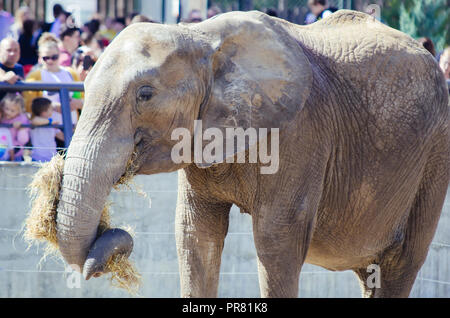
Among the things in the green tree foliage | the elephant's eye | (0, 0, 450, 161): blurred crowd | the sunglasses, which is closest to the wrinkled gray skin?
the elephant's eye

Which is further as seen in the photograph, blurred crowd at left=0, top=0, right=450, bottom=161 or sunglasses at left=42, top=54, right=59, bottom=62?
sunglasses at left=42, top=54, right=59, bottom=62

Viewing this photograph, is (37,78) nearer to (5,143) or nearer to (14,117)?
(14,117)

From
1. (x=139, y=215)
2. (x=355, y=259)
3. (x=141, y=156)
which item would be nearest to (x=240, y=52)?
(x=141, y=156)

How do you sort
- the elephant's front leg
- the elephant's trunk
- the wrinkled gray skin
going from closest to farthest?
the elephant's trunk
the wrinkled gray skin
the elephant's front leg

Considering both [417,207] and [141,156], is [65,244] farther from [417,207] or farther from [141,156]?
[417,207]

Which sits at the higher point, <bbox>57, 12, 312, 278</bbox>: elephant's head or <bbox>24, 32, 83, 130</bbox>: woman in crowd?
<bbox>57, 12, 312, 278</bbox>: elephant's head

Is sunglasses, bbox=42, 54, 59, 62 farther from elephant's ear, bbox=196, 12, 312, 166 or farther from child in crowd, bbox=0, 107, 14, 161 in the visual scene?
elephant's ear, bbox=196, 12, 312, 166

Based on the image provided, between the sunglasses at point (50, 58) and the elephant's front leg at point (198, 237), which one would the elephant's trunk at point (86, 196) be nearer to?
the elephant's front leg at point (198, 237)

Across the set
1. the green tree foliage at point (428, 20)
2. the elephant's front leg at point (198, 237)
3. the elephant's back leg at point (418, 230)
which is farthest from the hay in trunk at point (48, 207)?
the green tree foliage at point (428, 20)

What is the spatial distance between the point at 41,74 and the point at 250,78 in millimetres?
4065

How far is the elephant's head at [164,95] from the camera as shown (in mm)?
4352

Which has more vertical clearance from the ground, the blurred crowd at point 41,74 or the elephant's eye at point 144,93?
the elephant's eye at point 144,93

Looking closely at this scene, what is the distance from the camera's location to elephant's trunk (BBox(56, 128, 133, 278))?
4.30 m
